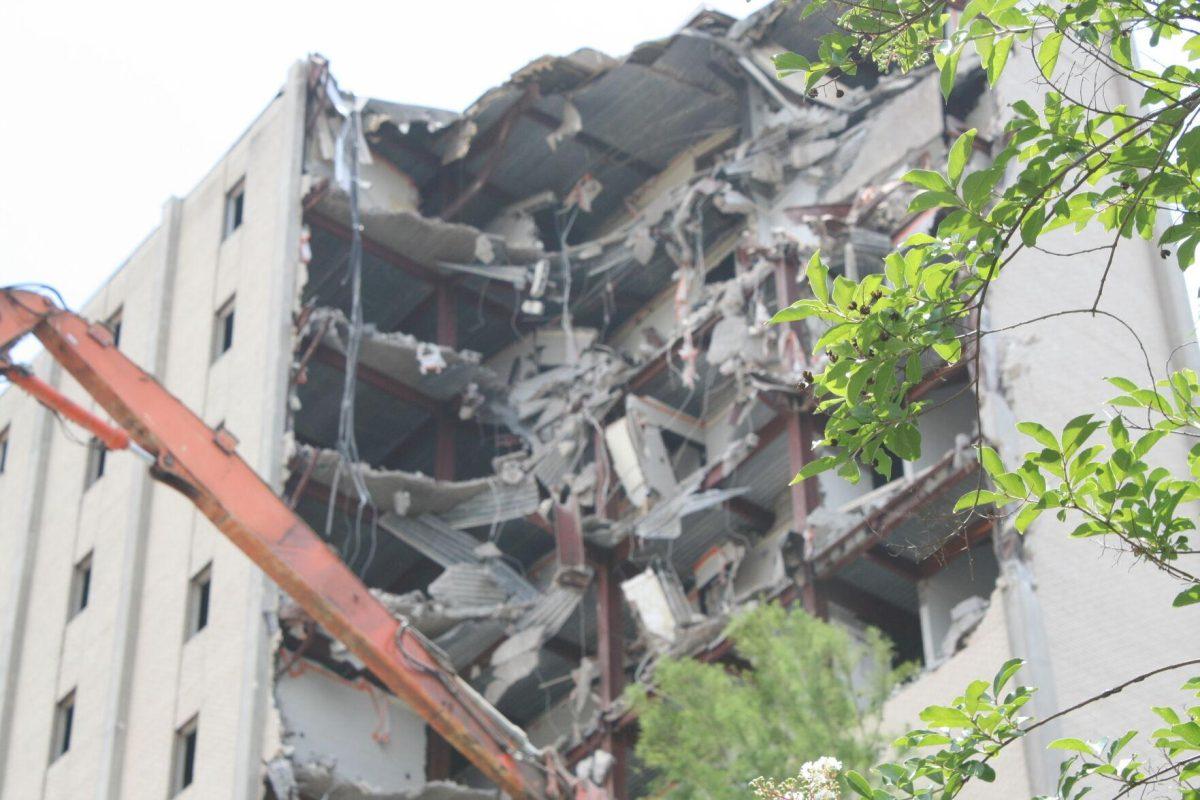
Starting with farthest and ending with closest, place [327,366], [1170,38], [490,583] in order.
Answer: [327,366], [490,583], [1170,38]

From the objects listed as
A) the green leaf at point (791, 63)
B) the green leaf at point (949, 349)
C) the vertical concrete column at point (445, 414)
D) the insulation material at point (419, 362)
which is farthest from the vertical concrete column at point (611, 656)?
the green leaf at point (791, 63)

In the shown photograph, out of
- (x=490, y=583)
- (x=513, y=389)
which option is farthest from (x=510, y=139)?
(x=490, y=583)

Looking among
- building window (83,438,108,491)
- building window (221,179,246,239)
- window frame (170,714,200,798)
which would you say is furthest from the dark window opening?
window frame (170,714,200,798)

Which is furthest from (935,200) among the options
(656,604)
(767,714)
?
(656,604)

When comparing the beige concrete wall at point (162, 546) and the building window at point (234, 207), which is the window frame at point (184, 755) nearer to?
the beige concrete wall at point (162, 546)

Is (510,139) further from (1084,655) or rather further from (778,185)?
(1084,655)

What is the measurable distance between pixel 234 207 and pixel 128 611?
414 inches

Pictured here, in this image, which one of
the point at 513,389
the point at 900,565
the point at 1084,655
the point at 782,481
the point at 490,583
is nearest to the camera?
the point at 1084,655

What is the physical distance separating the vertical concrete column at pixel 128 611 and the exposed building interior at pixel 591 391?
245 cm

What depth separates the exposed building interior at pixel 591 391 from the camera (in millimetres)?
32156

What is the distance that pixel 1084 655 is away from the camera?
984 inches

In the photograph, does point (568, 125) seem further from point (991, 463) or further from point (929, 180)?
point (929, 180)

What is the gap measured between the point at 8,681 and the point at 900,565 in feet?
72.3

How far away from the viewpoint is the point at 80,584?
4100 centimetres
